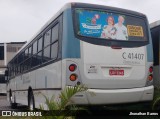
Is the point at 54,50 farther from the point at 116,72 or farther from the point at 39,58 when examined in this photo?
the point at 39,58

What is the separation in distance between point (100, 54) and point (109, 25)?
0.83 m

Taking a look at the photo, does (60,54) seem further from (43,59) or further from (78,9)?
(43,59)

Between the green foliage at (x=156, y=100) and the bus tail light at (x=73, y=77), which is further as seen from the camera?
the green foliage at (x=156, y=100)

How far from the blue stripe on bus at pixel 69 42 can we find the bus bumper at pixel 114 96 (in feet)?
3.10

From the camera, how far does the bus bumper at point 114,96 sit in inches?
→ 290

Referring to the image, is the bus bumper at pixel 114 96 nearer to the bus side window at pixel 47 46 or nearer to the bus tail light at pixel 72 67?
the bus tail light at pixel 72 67

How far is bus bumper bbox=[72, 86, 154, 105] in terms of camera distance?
736 centimetres

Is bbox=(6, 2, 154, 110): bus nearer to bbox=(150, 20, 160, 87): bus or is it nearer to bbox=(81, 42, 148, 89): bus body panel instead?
bbox=(81, 42, 148, 89): bus body panel

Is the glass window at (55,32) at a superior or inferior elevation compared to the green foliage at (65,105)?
superior

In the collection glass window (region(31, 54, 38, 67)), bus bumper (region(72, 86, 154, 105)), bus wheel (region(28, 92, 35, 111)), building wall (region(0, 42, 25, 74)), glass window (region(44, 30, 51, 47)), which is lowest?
bus wheel (region(28, 92, 35, 111))

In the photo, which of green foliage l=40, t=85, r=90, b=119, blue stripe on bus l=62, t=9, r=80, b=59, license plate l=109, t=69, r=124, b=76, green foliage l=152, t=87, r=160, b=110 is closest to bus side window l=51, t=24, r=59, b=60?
blue stripe on bus l=62, t=9, r=80, b=59

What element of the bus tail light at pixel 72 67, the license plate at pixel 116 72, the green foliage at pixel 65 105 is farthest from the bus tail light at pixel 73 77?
the license plate at pixel 116 72

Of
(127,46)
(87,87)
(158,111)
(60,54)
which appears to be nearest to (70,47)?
(60,54)

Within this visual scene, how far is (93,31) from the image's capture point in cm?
784
